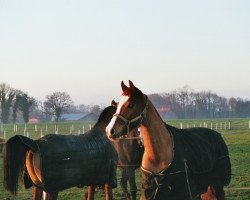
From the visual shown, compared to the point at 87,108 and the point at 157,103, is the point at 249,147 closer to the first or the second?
the point at 157,103

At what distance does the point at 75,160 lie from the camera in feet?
25.0

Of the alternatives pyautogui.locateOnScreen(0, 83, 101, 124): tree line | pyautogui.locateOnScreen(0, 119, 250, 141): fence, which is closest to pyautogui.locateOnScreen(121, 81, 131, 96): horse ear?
pyautogui.locateOnScreen(0, 119, 250, 141): fence

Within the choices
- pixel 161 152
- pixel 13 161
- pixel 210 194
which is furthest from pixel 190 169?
pixel 13 161

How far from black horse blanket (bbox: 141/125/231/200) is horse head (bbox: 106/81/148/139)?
0.77 metres

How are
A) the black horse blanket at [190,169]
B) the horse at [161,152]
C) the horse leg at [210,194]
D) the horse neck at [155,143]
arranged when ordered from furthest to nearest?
the horse leg at [210,194]
the black horse blanket at [190,169]
the horse neck at [155,143]
the horse at [161,152]

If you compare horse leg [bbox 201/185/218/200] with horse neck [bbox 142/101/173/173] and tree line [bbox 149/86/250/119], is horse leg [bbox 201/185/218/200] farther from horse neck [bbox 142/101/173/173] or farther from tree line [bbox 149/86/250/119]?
tree line [bbox 149/86/250/119]

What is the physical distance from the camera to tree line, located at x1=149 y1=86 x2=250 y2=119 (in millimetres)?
121731

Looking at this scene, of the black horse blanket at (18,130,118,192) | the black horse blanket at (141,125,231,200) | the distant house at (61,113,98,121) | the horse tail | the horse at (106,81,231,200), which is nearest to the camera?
the horse at (106,81,231,200)

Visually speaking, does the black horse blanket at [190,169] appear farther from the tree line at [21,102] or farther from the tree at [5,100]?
the tree at [5,100]

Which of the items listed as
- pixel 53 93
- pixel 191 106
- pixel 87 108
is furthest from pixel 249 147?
pixel 87 108

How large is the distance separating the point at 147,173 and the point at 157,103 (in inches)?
5149

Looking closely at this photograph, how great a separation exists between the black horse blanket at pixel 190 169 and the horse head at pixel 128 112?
0.77 meters

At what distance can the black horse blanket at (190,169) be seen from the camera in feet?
18.2

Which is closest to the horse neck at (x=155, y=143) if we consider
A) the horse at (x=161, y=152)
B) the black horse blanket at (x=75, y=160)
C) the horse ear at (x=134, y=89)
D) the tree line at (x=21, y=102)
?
the horse at (x=161, y=152)
